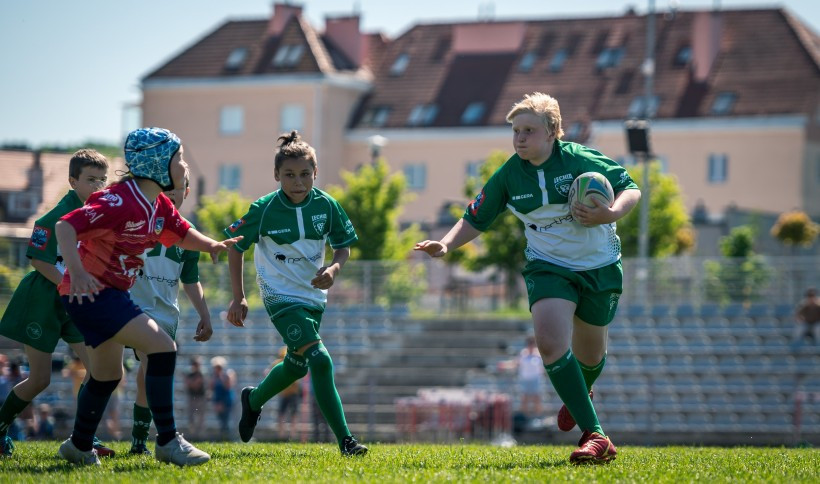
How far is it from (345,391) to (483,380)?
2.73 metres

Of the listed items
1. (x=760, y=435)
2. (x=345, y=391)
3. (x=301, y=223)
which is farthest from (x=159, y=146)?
(x=345, y=391)

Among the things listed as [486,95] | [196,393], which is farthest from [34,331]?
[486,95]

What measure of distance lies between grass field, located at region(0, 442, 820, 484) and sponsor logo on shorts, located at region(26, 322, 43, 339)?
77 centimetres

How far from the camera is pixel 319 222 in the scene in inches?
344

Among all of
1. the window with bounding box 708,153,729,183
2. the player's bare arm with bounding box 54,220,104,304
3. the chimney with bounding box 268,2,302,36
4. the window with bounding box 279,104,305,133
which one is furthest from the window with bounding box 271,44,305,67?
the player's bare arm with bounding box 54,220,104,304

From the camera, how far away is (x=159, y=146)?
743 cm

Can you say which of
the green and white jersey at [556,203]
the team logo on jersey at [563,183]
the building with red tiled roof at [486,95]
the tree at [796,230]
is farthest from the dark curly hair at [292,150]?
the building with red tiled roof at [486,95]

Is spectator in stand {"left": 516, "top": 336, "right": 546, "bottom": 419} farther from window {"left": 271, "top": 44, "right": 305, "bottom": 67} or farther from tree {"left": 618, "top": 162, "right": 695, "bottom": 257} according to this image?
window {"left": 271, "top": 44, "right": 305, "bottom": 67}

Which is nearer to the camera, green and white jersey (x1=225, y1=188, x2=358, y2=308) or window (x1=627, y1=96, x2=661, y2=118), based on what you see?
green and white jersey (x1=225, y1=188, x2=358, y2=308)

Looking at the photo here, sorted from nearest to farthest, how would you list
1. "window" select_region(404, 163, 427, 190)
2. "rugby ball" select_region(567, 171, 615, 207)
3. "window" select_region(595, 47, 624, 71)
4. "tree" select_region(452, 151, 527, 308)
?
1. "rugby ball" select_region(567, 171, 615, 207)
2. "tree" select_region(452, 151, 527, 308)
3. "window" select_region(595, 47, 624, 71)
4. "window" select_region(404, 163, 427, 190)

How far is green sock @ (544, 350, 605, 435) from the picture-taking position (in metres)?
7.80

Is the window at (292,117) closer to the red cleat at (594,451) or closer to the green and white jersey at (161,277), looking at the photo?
the green and white jersey at (161,277)

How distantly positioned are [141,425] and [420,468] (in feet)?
8.28

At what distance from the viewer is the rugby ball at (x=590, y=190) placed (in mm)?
7934
